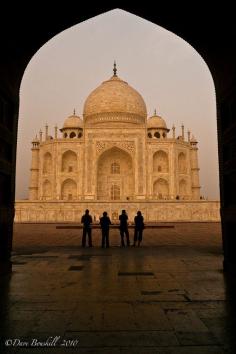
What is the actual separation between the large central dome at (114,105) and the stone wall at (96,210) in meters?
13.1

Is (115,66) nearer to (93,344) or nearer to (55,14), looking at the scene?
(55,14)

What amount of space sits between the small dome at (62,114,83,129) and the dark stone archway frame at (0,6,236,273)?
3155 centimetres

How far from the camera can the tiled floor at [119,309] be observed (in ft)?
7.02

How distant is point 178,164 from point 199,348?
1238 inches

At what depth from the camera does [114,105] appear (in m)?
34.8

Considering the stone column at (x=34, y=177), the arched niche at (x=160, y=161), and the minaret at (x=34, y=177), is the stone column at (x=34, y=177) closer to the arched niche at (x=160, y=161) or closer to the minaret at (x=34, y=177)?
the minaret at (x=34, y=177)

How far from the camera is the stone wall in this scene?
23984 millimetres

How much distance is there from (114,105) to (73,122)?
5.29 m

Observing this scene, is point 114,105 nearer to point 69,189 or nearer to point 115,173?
point 115,173

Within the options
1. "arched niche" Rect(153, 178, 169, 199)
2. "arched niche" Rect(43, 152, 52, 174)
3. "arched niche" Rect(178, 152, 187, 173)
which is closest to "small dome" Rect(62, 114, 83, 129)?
"arched niche" Rect(43, 152, 52, 174)

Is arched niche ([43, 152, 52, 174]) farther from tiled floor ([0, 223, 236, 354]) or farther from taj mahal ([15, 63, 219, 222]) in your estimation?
tiled floor ([0, 223, 236, 354])

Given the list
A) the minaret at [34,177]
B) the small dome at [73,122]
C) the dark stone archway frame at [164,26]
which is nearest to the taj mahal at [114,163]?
the minaret at [34,177]

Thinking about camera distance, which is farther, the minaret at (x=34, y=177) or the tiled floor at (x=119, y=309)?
the minaret at (x=34, y=177)

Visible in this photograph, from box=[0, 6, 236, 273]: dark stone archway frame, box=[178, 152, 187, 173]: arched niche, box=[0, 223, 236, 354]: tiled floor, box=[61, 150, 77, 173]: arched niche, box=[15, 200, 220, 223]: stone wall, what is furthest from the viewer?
box=[178, 152, 187, 173]: arched niche
